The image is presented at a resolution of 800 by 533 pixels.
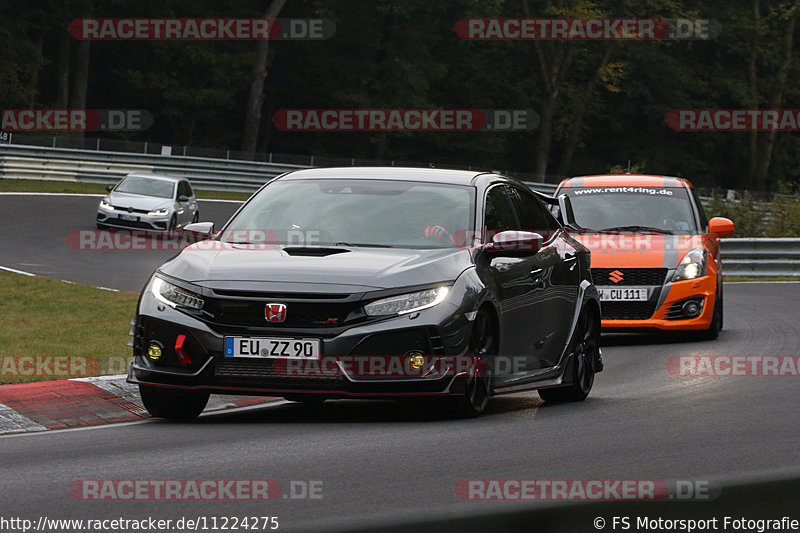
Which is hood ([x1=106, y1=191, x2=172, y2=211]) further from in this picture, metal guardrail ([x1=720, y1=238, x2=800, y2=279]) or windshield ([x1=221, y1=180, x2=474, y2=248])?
windshield ([x1=221, y1=180, x2=474, y2=248])

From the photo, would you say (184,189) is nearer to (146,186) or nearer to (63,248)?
(146,186)

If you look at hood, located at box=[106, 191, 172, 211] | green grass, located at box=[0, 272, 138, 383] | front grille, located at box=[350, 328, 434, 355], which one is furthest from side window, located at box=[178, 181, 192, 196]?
front grille, located at box=[350, 328, 434, 355]

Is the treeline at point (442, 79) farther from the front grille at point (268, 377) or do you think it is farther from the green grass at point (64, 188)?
the front grille at point (268, 377)

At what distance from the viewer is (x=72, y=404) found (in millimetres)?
9328

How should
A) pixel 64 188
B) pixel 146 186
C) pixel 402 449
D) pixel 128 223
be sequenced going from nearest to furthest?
1. pixel 402 449
2. pixel 128 223
3. pixel 146 186
4. pixel 64 188

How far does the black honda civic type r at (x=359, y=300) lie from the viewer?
8.34m

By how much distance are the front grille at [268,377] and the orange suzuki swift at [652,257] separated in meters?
7.58

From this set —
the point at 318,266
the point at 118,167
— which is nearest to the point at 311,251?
the point at 318,266

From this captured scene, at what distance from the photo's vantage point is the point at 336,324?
8344 mm

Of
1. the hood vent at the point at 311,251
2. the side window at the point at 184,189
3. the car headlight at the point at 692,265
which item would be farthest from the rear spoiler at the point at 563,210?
the side window at the point at 184,189

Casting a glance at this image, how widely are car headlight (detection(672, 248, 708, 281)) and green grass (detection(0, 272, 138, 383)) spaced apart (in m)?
5.75

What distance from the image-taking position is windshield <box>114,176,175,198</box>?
117 feet

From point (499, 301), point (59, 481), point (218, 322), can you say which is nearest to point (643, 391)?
point (499, 301)

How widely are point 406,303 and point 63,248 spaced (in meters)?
21.1
